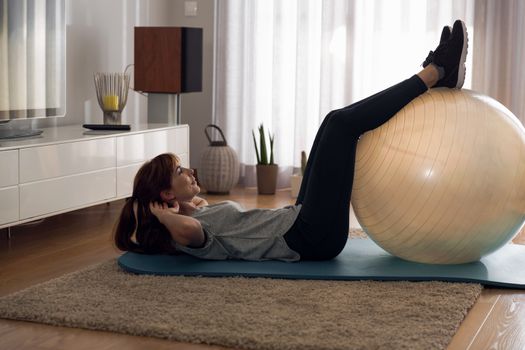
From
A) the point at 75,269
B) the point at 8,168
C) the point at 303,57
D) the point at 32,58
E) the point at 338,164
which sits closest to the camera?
the point at 338,164

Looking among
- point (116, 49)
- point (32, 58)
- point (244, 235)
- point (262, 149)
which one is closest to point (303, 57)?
point (262, 149)

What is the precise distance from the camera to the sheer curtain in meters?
6.03

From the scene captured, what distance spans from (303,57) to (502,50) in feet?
4.57

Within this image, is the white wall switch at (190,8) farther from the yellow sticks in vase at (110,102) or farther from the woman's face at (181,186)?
the woman's face at (181,186)

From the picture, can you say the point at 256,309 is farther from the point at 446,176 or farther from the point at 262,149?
the point at 262,149

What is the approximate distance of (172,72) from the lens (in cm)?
581

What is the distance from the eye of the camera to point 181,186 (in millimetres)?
3512

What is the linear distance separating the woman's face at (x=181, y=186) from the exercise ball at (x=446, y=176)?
2.20 feet

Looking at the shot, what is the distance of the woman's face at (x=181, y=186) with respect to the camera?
350cm

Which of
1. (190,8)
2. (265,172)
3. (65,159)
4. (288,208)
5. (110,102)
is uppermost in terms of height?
(190,8)

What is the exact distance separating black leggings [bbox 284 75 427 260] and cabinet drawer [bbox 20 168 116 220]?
1.41 metres

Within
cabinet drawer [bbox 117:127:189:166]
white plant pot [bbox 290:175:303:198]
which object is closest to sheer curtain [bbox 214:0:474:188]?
white plant pot [bbox 290:175:303:198]

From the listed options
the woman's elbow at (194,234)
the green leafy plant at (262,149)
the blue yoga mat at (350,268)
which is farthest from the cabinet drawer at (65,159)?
the green leafy plant at (262,149)

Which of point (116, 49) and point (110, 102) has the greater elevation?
point (116, 49)
